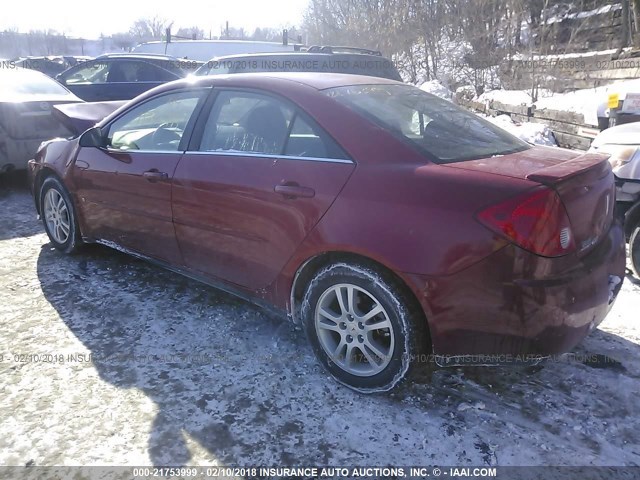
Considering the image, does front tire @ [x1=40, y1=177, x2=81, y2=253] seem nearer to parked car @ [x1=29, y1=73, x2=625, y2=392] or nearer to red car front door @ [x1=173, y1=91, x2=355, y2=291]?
parked car @ [x1=29, y1=73, x2=625, y2=392]

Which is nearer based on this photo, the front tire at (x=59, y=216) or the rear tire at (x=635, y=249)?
the rear tire at (x=635, y=249)

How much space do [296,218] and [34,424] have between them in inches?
63.1

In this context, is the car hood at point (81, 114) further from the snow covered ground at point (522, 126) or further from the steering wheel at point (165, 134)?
the snow covered ground at point (522, 126)

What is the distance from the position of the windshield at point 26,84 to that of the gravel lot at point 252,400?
414cm

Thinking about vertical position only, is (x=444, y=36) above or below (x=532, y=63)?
above

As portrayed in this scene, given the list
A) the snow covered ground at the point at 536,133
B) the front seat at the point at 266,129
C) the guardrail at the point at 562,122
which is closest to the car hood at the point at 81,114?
the front seat at the point at 266,129

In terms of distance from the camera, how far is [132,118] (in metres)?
3.90

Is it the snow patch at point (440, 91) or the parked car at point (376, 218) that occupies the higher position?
the snow patch at point (440, 91)

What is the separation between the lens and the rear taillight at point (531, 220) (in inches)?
84.8

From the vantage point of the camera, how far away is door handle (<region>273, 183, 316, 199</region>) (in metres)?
2.66

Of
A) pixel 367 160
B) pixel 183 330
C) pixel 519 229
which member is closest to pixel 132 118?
pixel 183 330

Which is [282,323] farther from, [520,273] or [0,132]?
[0,132]

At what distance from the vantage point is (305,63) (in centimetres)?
710

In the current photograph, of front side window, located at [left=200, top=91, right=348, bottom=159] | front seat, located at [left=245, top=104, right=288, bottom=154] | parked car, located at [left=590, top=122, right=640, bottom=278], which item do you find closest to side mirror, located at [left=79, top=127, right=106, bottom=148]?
front side window, located at [left=200, top=91, right=348, bottom=159]
